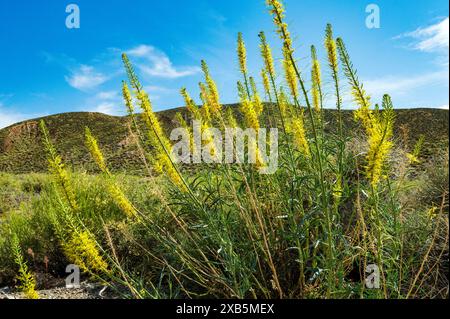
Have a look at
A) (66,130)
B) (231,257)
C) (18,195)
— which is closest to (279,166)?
(231,257)

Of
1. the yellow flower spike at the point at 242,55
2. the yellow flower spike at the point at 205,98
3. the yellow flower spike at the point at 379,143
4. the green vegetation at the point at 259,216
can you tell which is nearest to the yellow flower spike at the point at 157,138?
the green vegetation at the point at 259,216

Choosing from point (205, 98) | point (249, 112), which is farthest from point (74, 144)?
point (249, 112)

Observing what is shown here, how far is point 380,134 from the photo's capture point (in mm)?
1753

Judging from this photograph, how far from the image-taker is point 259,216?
2285 millimetres

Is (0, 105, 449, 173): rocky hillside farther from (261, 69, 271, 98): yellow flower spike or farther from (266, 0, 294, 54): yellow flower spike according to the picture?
(266, 0, 294, 54): yellow flower spike

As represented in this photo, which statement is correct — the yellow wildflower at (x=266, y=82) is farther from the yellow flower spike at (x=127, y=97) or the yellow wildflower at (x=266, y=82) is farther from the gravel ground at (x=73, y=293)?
the gravel ground at (x=73, y=293)

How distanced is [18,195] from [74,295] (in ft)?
15.4

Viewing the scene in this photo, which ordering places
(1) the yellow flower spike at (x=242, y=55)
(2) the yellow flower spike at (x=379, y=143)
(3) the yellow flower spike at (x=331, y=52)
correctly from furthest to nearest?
(1) the yellow flower spike at (x=242, y=55), (3) the yellow flower spike at (x=331, y=52), (2) the yellow flower spike at (x=379, y=143)

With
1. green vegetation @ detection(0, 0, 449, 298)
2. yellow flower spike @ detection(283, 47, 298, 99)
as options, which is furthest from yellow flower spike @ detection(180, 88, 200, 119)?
yellow flower spike @ detection(283, 47, 298, 99)

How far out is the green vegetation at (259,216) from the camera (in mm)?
2100

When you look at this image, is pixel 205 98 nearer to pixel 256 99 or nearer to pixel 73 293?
pixel 256 99

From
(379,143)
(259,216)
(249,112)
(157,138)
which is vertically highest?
(249,112)
